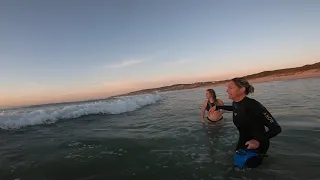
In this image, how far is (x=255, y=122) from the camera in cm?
464

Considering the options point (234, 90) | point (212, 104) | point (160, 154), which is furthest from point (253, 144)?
point (212, 104)

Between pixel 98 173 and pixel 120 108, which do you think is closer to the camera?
pixel 98 173

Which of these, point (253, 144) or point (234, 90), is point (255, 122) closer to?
point (253, 144)

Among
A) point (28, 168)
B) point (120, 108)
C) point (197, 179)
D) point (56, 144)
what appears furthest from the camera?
point (120, 108)

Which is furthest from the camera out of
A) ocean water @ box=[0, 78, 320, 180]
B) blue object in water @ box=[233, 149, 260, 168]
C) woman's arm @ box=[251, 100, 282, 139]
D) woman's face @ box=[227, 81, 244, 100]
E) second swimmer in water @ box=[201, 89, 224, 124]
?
second swimmer in water @ box=[201, 89, 224, 124]

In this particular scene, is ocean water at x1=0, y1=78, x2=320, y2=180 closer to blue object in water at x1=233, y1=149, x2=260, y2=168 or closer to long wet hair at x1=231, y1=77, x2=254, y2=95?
blue object in water at x1=233, y1=149, x2=260, y2=168

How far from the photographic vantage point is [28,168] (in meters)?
5.60

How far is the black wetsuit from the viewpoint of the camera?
445 centimetres

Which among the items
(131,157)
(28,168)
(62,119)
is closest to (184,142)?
(131,157)

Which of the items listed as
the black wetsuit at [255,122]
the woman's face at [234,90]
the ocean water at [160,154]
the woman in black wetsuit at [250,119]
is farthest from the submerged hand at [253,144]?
the woman's face at [234,90]

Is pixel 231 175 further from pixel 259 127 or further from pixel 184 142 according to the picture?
pixel 184 142

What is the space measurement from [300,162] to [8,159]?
6674mm

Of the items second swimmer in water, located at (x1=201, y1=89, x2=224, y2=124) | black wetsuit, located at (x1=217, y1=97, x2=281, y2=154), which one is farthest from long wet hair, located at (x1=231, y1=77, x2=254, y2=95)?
second swimmer in water, located at (x1=201, y1=89, x2=224, y2=124)

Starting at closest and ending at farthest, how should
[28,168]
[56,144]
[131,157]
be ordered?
1. [28,168]
2. [131,157]
3. [56,144]
